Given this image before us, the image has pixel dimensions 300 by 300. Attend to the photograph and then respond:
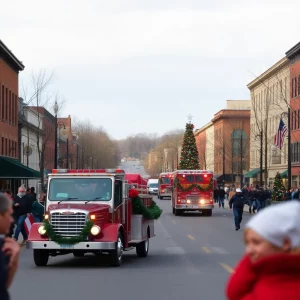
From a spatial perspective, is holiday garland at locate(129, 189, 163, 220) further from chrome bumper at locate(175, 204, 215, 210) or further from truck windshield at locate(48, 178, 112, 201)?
chrome bumper at locate(175, 204, 215, 210)

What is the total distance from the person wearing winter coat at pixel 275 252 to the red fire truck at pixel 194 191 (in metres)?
46.0

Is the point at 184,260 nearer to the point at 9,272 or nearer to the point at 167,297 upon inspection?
the point at 167,297

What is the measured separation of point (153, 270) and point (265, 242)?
14.0 metres

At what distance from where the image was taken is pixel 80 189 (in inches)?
754

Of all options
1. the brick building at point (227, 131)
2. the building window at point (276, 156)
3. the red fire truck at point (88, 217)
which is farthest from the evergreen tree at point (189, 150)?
the red fire truck at point (88, 217)

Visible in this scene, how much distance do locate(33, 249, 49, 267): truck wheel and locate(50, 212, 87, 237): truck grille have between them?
0.92 metres

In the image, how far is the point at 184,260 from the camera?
800 inches

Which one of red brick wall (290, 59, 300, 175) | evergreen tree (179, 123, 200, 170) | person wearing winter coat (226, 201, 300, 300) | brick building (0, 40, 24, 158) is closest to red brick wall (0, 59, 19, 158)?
brick building (0, 40, 24, 158)

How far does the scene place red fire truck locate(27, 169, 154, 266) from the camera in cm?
1802

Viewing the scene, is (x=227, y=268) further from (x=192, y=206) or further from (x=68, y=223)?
(x=192, y=206)

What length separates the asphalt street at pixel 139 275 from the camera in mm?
13578

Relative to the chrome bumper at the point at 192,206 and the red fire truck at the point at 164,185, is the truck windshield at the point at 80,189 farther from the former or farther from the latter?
the red fire truck at the point at 164,185

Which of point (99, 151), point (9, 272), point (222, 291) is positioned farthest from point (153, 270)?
point (99, 151)

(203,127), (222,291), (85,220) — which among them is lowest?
(222,291)
